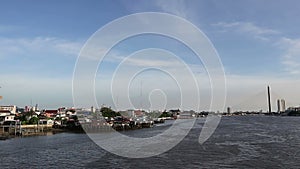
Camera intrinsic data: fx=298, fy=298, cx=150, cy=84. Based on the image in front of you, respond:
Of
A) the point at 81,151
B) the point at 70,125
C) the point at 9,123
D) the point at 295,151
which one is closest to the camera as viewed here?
the point at 295,151

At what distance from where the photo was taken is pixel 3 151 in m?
17.7

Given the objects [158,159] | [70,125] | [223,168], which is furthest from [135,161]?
[70,125]

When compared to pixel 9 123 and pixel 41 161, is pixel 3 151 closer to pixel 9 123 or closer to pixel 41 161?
pixel 41 161

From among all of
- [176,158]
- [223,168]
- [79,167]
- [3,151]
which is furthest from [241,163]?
[3,151]

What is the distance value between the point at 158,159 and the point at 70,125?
25237mm

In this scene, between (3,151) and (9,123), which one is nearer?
(3,151)

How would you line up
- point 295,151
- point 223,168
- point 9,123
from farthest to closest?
point 9,123 → point 295,151 → point 223,168

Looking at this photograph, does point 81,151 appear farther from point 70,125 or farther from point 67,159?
point 70,125

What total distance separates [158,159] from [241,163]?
3686mm

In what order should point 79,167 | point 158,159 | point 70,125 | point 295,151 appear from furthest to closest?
point 70,125
point 295,151
point 158,159
point 79,167

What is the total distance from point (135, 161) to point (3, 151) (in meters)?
9.18

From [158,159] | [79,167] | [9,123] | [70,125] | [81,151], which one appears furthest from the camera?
[70,125]

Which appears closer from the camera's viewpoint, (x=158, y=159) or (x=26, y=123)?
(x=158, y=159)

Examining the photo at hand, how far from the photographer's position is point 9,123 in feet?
111
